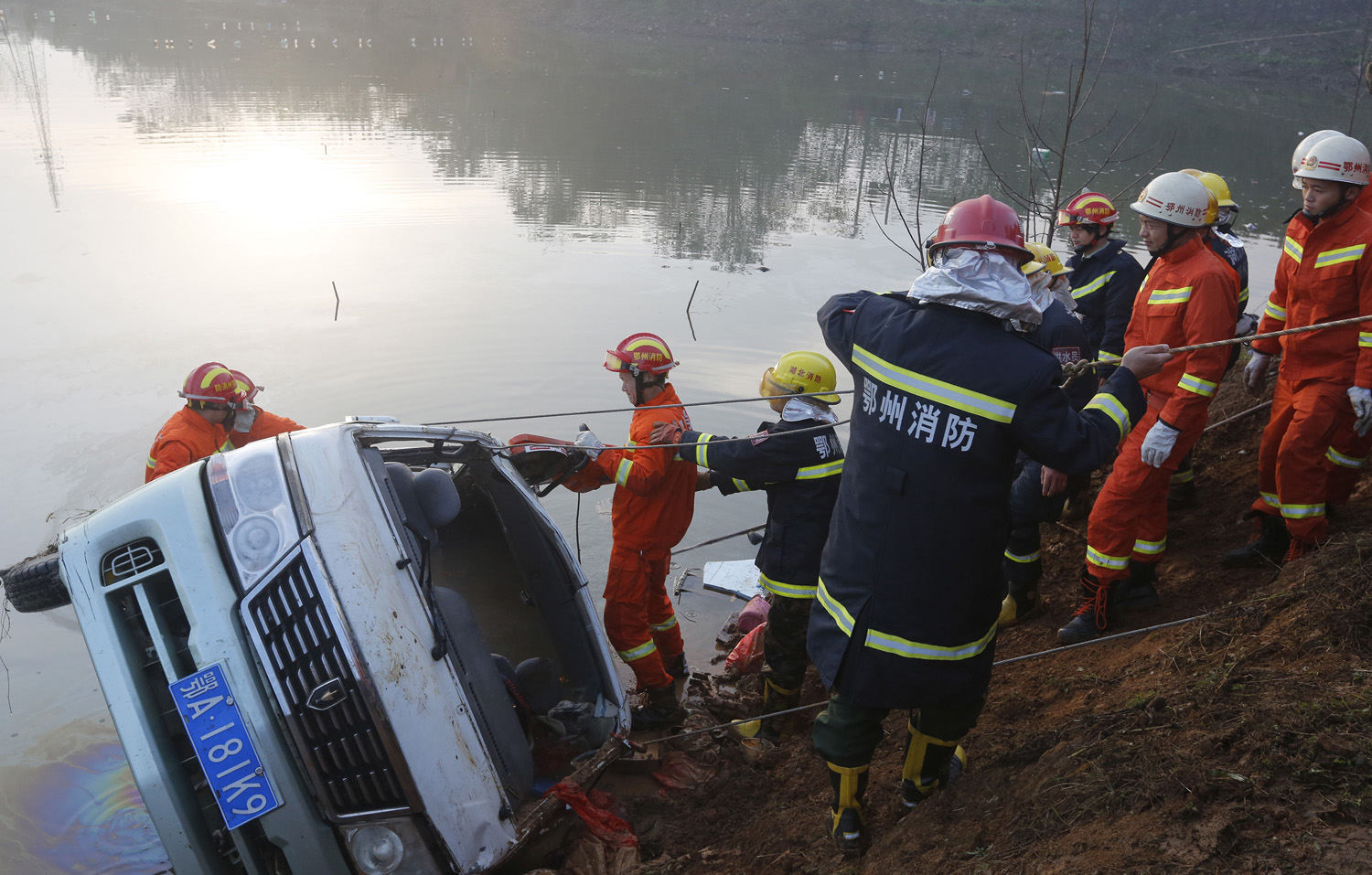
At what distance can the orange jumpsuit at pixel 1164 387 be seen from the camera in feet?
13.5

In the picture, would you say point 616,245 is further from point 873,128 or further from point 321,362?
point 873,128

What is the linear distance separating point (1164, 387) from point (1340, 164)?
121 cm

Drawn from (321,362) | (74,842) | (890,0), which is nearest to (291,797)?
(74,842)

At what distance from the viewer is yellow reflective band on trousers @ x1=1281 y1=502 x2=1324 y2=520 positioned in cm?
432

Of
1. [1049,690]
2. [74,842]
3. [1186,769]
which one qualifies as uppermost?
[1186,769]

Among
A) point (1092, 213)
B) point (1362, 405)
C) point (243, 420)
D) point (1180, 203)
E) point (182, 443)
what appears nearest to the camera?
point (1362, 405)

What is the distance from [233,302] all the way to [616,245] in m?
5.42

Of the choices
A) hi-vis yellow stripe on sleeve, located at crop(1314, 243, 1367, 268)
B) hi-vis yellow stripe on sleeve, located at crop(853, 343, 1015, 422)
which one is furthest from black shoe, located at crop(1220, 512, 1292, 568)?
hi-vis yellow stripe on sleeve, located at crop(853, 343, 1015, 422)

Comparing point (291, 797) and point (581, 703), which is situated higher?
point (291, 797)

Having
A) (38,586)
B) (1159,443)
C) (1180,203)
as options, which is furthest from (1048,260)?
(38,586)

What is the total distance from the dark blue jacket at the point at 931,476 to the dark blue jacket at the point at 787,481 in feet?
3.65

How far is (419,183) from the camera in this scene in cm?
1736

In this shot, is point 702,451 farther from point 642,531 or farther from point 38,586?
point 38,586

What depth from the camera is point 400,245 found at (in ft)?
45.4
